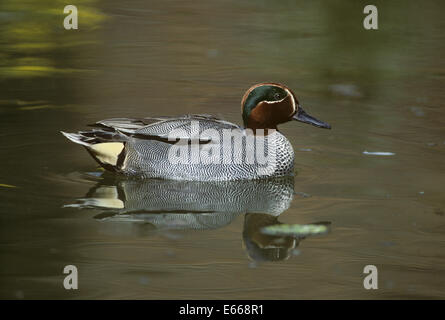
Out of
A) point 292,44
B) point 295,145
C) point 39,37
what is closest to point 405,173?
point 295,145

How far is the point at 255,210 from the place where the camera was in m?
6.82

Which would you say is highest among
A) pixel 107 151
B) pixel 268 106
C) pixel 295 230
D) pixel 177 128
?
pixel 268 106

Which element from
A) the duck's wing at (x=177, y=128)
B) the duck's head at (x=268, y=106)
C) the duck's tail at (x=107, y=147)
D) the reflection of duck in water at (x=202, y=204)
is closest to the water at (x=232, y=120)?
the reflection of duck in water at (x=202, y=204)

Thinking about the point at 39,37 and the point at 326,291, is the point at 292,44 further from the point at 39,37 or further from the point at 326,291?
the point at 326,291

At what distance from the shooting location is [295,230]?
6367 mm

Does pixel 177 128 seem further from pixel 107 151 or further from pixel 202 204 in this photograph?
pixel 202 204

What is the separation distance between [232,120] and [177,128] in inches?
84.8

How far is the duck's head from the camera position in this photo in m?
7.66

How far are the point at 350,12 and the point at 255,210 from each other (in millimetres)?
8585

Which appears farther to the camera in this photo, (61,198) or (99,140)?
(99,140)

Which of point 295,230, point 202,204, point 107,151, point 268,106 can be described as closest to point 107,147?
point 107,151

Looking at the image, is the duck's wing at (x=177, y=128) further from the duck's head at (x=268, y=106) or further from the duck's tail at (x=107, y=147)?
the duck's head at (x=268, y=106)

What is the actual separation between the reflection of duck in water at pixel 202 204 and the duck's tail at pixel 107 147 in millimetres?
196

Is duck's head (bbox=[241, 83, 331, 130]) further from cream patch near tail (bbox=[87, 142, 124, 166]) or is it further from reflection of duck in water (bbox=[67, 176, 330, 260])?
cream patch near tail (bbox=[87, 142, 124, 166])
